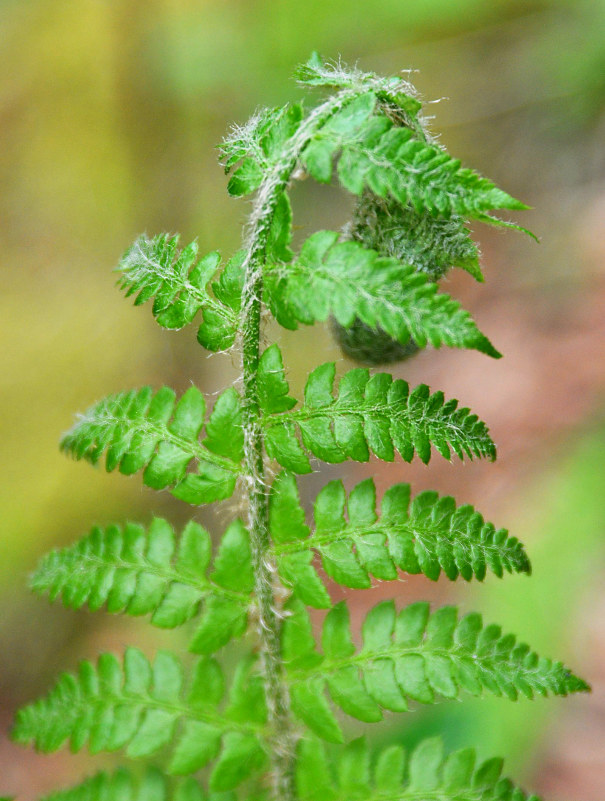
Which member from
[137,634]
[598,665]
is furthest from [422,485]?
[137,634]

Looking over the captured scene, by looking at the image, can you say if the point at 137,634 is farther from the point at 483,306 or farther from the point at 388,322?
the point at 388,322

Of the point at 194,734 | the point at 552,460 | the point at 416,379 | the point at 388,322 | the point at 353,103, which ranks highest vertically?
the point at 416,379

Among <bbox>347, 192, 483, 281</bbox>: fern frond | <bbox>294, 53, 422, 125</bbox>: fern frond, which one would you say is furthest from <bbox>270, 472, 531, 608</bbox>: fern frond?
<bbox>294, 53, 422, 125</bbox>: fern frond

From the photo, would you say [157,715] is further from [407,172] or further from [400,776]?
[407,172]

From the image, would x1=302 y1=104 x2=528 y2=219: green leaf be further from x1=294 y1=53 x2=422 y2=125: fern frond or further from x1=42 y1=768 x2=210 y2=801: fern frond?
x1=42 y1=768 x2=210 y2=801: fern frond

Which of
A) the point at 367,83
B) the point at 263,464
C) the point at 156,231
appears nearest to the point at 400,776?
the point at 263,464

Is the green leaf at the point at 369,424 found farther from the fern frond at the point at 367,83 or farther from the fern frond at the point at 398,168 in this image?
the fern frond at the point at 367,83
